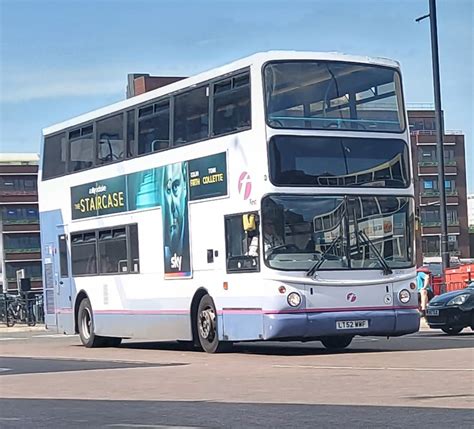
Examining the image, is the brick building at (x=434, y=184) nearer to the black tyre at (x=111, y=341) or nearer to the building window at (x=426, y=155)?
the building window at (x=426, y=155)

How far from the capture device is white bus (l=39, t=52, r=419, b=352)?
17734 millimetres

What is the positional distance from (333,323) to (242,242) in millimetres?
1995

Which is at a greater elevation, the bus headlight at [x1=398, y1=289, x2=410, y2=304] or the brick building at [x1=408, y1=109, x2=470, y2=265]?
the brick building at [x1=408, y1=109, x2=470, y2=265]

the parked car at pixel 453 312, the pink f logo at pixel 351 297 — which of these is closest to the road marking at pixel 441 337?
the parked car at pixel 453 312

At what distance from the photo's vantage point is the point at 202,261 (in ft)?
63.8

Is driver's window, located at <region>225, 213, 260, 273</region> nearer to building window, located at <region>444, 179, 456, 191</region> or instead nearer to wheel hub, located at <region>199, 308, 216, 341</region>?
wheel hub, located at <region>199, 308, 216, 341</region>

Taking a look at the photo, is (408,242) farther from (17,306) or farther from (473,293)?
(17,306)

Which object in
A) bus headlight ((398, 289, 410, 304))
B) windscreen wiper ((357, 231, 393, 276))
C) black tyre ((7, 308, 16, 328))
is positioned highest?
windscreen wiper ((357, 231, 393, 276))

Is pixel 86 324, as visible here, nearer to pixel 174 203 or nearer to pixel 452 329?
pixel 174 203

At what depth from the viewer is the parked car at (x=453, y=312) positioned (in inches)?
903

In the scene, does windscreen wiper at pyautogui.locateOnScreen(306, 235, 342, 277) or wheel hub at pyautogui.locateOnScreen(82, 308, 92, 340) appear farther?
wheel hub at pyautogui.locateOnScreen(82, 308, 92, 340)

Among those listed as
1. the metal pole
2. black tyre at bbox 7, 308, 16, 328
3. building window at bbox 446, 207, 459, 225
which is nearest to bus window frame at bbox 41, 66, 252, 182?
the metal pole

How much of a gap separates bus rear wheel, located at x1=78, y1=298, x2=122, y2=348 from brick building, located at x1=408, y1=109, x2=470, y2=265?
86350 millimetres

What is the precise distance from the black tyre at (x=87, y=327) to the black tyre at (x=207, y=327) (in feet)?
15.9
